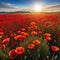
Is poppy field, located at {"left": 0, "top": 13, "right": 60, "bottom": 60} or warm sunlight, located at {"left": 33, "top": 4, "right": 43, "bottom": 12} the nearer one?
poppy field, located at {"left": 0, "top": 13, "right": 60, "bottom": 60}

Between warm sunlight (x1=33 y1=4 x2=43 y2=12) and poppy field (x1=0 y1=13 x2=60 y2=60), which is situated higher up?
warm sunlight (x1=33 y1=4 x2=43 y2=12)

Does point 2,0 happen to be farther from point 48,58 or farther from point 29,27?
point 48,58

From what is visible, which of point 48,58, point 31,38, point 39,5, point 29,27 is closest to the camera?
point 48,58

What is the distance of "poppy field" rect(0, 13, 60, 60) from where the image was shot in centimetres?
159

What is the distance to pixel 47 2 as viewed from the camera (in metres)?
2.35

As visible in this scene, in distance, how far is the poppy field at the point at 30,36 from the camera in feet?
5.21

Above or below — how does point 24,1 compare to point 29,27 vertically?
above

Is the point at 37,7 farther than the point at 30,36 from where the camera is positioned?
Yes

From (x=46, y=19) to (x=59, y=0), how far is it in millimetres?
296

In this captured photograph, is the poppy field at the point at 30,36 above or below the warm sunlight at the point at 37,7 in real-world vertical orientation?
below

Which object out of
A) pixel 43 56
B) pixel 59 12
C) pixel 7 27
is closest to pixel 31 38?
pixel 43 56

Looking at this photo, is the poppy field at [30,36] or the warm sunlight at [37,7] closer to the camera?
the poppy field at [30,36]

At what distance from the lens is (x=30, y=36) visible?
1.85 m

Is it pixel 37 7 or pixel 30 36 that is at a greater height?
pixel 37 7
